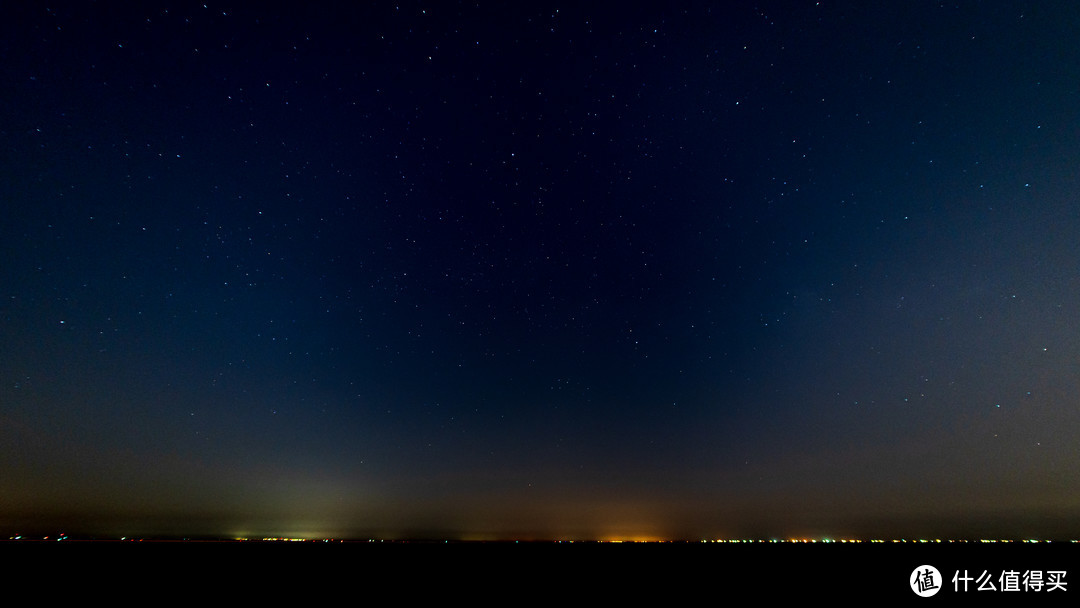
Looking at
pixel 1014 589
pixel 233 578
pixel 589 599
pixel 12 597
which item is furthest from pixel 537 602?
pixel 12 597

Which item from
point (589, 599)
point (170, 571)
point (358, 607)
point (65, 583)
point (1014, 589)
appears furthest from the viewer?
point (170, 571)

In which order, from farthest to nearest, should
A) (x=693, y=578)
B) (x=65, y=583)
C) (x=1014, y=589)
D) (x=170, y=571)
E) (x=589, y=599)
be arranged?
(x=170, y=571) → (x=693, y=578) → (x=65, y=583) → (x=589, y=599) → (x=1014, y=589)

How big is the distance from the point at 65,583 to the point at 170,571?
11.7ft

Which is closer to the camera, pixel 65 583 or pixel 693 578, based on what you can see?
pixel 65 583

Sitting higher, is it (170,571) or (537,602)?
(537,602)

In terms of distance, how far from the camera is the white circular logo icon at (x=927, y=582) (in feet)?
32.5

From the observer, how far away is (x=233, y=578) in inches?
604

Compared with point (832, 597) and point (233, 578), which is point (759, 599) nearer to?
point (832, 597)

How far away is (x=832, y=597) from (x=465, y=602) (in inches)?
362

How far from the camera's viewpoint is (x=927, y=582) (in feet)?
32.7

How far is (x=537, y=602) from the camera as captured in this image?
10.5 m

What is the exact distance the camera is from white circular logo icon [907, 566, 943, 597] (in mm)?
9906

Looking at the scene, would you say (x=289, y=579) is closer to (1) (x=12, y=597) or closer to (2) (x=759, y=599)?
(1) (x=12, y=597)

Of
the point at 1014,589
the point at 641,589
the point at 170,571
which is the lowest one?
the point at 170,571
